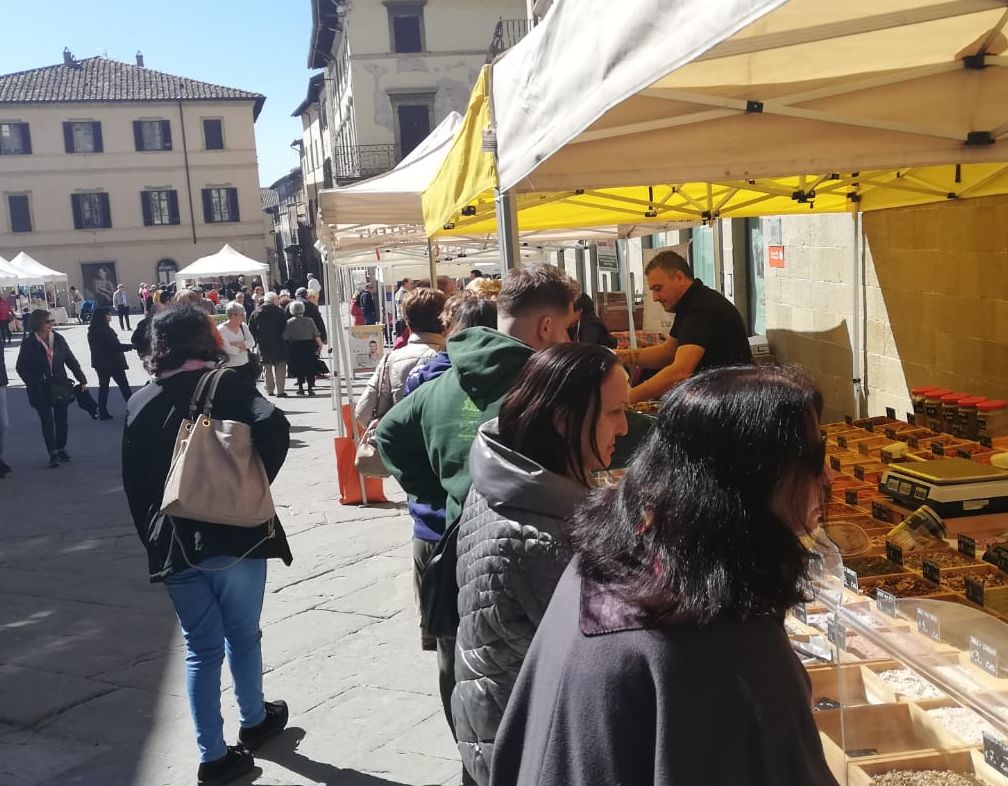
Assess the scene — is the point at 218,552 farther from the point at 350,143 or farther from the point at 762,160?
the point at 350,143

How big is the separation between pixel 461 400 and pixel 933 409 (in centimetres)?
310

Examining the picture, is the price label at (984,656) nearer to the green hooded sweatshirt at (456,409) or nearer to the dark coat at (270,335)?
the green hooded sweatshirt at (456,409)

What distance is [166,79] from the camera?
171ft

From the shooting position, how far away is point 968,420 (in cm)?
462

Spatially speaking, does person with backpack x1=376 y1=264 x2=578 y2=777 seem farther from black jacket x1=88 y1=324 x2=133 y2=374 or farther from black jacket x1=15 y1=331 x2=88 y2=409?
black jacket x1=88 y1=324 x2=133 y2=374

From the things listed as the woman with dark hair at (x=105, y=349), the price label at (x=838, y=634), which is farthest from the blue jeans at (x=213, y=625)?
the woman with dark hair at (x=105, y=349)

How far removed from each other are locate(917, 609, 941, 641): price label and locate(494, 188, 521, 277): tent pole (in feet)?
5.94

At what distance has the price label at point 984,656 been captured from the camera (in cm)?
182

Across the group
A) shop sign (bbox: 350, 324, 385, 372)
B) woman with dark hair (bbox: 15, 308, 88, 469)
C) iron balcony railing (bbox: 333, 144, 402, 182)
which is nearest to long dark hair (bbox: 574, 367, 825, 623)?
woman with dark hair (bbox: 15, 308, 88, 469)

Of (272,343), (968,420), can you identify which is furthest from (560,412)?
(272,343)

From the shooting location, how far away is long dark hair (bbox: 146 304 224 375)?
338cm

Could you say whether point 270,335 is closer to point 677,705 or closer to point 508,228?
point 508,228

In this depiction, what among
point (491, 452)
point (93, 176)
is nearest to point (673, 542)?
point (491, 452)

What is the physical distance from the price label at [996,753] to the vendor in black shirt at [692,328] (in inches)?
107
